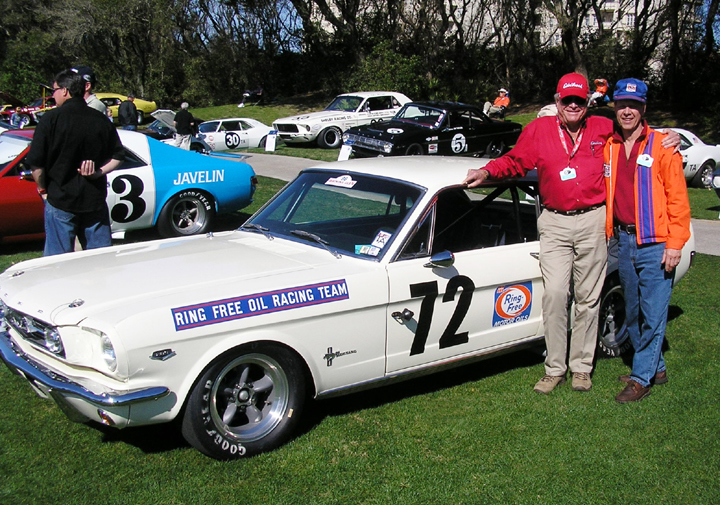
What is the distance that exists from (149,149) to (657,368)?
6.13 metres

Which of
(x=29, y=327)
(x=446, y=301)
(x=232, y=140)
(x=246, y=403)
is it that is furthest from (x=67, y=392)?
(x=232, y=140)

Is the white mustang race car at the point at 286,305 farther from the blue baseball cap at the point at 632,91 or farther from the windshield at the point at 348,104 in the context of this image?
the windshield at the point at 348,104

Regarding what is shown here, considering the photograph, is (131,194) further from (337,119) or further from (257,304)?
(337,119)

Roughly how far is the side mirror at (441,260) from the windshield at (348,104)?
17.6 m

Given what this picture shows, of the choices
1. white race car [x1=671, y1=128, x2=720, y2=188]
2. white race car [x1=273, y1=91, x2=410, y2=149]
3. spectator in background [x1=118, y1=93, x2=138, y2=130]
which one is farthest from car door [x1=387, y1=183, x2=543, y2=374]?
spectator in background [x1=118, y1=93, x2=138, y2=130]

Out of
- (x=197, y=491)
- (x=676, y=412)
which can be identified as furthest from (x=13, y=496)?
(x=676, y=412)

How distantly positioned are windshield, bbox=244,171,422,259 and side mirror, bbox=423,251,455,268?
0.28m

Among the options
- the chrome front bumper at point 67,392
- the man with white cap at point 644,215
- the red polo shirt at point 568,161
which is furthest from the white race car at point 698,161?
the chrome front bumper at point 67,392

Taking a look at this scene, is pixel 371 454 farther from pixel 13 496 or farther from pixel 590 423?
pixel 13 496

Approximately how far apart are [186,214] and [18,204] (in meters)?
1.88

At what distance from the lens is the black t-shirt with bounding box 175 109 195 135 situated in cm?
1781

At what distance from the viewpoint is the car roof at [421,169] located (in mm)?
4574

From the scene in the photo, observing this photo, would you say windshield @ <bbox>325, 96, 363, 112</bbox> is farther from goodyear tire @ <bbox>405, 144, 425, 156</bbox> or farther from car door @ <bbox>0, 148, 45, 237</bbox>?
car door @ <bbox>0, 148, 45, 237</bbox>

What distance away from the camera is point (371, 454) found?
381 centimetres
